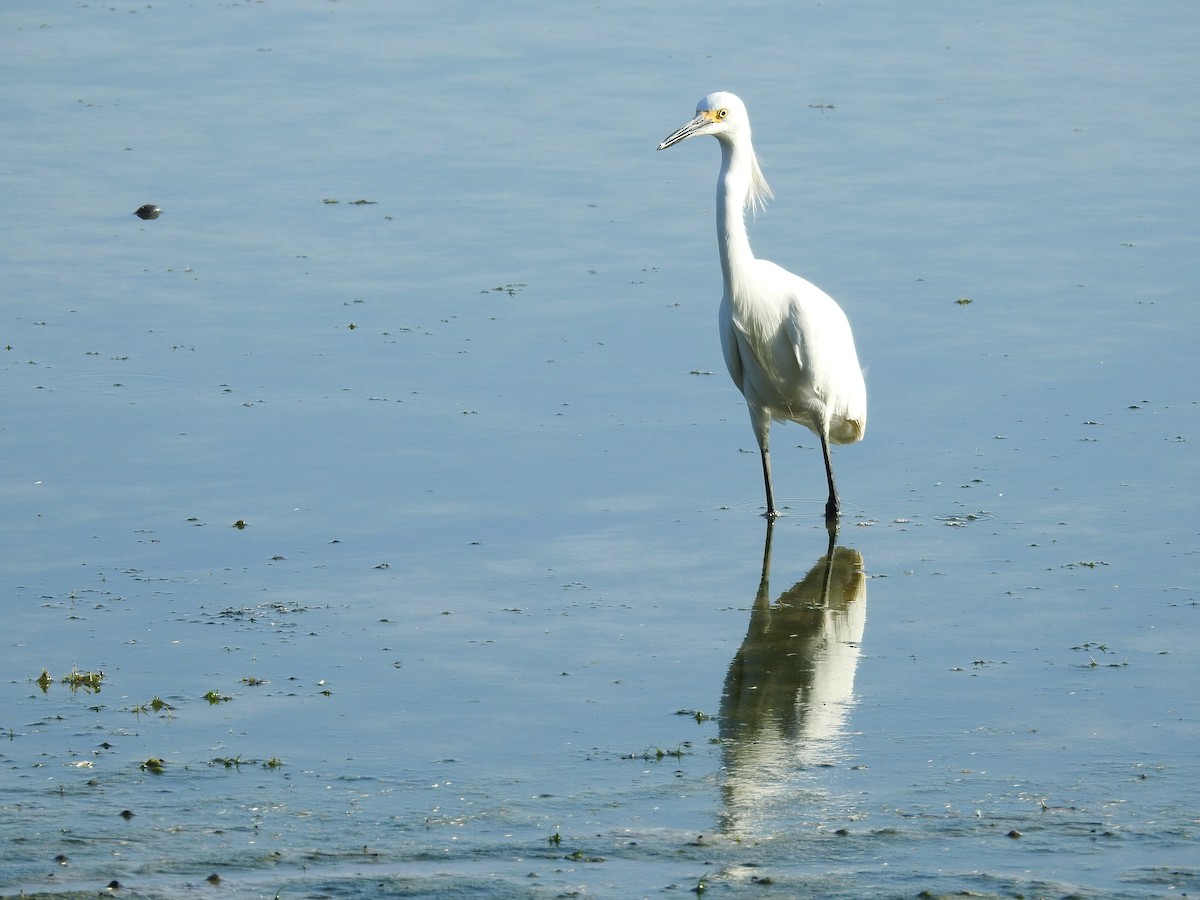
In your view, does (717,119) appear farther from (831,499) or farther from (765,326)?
(831,499)

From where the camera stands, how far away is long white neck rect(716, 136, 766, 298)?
10602mm

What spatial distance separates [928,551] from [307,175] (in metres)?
9.35

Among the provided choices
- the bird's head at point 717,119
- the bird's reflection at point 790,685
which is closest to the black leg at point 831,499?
the bird's reflection at point 790,685

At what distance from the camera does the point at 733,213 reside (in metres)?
10.6

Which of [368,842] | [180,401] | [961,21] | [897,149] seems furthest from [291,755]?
[961,21]

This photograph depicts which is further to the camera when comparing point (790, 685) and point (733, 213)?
point (733, 213)

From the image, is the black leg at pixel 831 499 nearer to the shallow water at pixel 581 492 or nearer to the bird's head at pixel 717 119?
the shallow water at pixel 581 492

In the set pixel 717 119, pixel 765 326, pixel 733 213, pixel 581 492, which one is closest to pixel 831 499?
pixel 765 326

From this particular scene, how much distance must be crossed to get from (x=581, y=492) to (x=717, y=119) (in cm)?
227

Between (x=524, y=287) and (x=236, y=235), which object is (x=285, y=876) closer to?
(x=524, y=287)

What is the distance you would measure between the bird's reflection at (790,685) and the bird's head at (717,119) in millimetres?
2292

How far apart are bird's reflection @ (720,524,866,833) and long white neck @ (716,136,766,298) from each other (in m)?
1.52

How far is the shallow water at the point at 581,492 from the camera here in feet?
22.5

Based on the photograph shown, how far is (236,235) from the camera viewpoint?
15.8 metres
